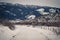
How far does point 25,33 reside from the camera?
1.66 meters

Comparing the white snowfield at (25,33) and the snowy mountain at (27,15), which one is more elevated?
the snowy mountain at (27,15)

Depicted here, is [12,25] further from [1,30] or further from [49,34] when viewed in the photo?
[49,34]

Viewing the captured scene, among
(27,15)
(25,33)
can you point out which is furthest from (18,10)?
(25,33)

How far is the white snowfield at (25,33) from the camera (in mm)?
1633

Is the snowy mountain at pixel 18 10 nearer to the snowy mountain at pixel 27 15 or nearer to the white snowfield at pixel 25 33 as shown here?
the snowy mountain at pixel 27 15

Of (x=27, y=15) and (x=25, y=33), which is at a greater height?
(x=27, y=15)

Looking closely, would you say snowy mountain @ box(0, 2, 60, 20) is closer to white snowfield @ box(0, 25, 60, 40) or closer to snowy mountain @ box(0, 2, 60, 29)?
snowy mountain @ box(0, 2, 60, 29)

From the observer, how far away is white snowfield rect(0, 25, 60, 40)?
1.63 metres

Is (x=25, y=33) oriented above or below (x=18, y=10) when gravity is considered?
below

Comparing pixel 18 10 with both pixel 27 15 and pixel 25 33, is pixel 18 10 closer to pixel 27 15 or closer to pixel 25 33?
pixel 27 15

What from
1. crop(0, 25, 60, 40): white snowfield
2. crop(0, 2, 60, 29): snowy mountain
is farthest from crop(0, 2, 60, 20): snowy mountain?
crop(0, 25, 60, 40): white snowfield

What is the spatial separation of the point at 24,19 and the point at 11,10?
0.22 meters

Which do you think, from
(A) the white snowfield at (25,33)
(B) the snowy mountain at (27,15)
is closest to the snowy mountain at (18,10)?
(B) the snowy mountain at (27,15)

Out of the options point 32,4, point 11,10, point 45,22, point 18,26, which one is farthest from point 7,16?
point 45,22
